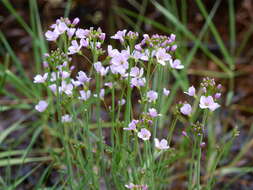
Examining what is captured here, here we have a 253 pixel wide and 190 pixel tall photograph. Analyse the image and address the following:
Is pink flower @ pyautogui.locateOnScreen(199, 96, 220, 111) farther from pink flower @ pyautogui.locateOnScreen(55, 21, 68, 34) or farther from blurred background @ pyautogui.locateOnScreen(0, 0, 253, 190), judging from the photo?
blurred background @ pyautogui.locateOnScreen(0, 0, 253, 190)

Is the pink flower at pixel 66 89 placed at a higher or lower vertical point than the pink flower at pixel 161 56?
lower

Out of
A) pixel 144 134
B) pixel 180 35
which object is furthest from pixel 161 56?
pixel 180 35

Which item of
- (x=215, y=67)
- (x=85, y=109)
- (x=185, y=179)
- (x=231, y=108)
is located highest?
(x=85, y=109)

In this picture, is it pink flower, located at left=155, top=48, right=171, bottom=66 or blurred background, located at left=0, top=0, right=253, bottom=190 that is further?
blurred background, located at left=0, top=0, right=253, bottom=190

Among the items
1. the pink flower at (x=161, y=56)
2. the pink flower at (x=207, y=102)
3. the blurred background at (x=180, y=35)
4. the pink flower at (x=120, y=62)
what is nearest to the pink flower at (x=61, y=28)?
the pink flower at (x=120, y=62)

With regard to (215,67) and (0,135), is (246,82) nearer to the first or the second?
(215,67)

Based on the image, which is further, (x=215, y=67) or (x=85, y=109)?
(x=215, y=67)

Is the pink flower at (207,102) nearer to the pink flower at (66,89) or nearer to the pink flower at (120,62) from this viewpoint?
the pink flower at (120,62)

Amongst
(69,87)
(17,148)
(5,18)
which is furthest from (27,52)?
(69,87)

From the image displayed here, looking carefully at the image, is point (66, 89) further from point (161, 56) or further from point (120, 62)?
point (161, 56)

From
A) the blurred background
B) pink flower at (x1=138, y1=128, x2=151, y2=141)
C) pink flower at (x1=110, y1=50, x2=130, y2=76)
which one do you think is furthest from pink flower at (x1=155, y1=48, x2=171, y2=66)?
the blurred background

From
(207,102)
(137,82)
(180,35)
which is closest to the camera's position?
(207,102)
